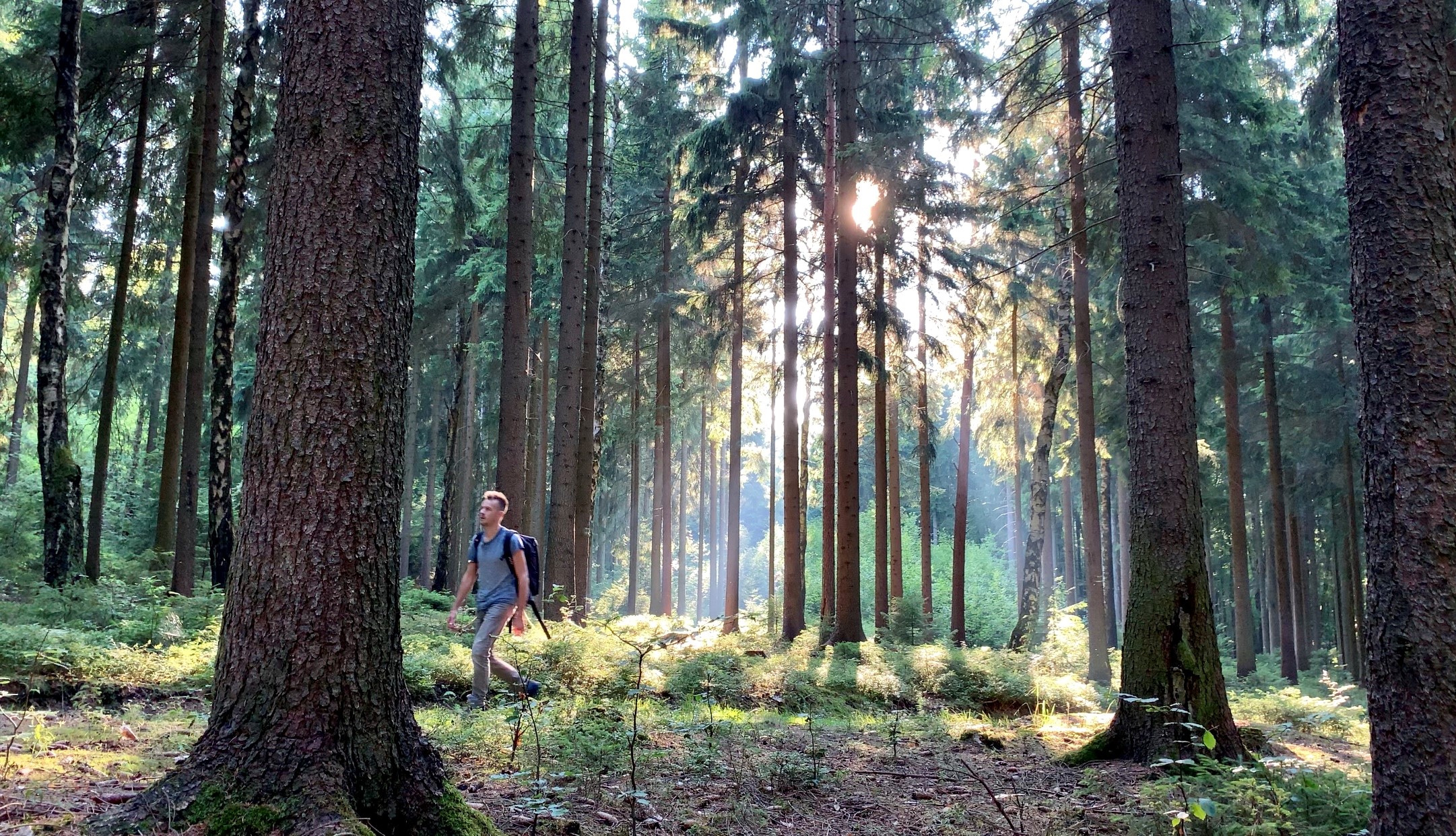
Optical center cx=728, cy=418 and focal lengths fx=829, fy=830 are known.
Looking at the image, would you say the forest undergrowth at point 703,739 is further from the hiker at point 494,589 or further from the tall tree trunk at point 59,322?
the tall tree trunk at point 59,322

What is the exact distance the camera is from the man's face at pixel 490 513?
23.1ft

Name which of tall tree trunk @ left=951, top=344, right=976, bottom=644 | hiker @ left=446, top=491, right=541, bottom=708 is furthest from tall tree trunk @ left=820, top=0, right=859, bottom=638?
hiker @ left=446, top=491, right=541, bottom=708

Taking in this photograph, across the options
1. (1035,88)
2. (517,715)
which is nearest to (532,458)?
(1035,88)

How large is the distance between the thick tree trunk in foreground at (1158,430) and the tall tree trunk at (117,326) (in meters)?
13.5

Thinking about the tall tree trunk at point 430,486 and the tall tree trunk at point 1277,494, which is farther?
the tall tree trunk at point 430,486

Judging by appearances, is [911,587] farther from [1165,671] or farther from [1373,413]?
[1373,413]

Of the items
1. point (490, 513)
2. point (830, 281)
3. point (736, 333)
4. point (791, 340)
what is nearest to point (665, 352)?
point (736, 333)

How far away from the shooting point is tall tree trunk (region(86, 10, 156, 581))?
12383 millimetres

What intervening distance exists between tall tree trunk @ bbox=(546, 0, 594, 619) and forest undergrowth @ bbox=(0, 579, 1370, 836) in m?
1.92

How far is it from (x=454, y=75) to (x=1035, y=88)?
8931 millimetres

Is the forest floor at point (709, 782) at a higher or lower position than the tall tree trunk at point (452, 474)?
lower

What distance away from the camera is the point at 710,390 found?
2612 cm

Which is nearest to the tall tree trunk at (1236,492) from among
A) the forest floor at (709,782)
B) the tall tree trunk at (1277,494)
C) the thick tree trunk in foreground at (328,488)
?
the tall tree trunk at (1277,494)

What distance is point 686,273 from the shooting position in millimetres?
24562
